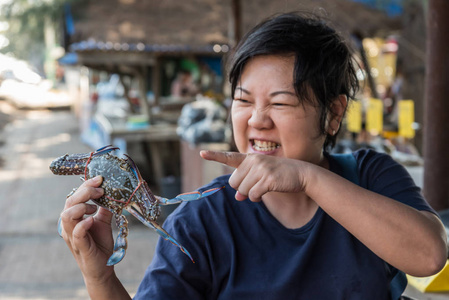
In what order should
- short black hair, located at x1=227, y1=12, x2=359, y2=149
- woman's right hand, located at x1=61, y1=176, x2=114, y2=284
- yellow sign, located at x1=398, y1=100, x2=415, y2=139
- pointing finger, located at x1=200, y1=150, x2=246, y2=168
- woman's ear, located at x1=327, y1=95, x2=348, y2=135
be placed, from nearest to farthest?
1. pointing finger, located at x1=200, y1=150, x2=246, y2=168
2. woman's right hand, located at x1=61, y1=176, x2=114, y2=284
3. short black hair, located at x1=227, y1=12, x2=359, y2=149
4. woman's ear, located at x1=327, y1=95, x2=348, y2=135
5. yellow sign, located at x1=398, y1=100, x2=415, y2=139

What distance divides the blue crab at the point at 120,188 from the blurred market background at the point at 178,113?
64 centimetres

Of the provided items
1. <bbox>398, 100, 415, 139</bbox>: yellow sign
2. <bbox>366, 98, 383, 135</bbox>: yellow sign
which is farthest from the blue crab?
<bbox>366, 98, 383, 135</bbox>: yellow sign

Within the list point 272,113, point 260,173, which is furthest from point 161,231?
point 272,113

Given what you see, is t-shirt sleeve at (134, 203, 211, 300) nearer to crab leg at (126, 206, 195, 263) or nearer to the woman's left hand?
crab leg at (126, 206, 195, 263)

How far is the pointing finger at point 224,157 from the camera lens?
1.22 m

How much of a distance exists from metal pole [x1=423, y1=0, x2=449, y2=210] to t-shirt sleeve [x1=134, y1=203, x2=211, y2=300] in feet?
5.42

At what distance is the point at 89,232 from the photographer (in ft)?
4.60

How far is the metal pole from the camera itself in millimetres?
2500

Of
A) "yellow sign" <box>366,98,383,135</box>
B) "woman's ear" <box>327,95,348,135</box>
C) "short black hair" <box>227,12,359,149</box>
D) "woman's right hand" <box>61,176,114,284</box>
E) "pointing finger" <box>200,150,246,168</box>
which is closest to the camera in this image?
"pointing finger" <box>200,150,246,168</box>

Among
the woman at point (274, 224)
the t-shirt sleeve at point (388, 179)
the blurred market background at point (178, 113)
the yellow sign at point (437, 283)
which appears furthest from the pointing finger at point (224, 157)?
the yellow sign at point (437, 283)

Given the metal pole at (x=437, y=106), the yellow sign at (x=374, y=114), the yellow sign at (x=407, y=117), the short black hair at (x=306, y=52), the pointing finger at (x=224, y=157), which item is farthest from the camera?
the yellow sign at (x=374, y=114)

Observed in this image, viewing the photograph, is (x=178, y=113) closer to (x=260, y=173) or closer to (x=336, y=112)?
(x=336, y=112)

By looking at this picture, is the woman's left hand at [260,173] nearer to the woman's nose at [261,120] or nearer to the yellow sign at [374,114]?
the woman's nose at [261,120]

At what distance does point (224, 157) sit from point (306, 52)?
0.46m
